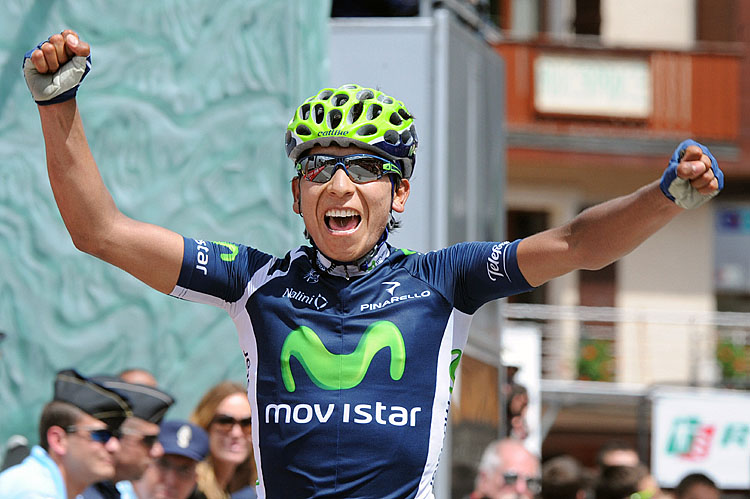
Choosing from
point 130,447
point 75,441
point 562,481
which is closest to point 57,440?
point 75,441

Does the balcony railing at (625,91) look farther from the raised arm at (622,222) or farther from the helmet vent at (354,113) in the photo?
the raised arm at (622,222)

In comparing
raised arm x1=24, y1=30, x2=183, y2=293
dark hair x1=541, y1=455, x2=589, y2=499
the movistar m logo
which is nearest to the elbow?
raised arm x1=24, y1=30, x2=183, y2=293

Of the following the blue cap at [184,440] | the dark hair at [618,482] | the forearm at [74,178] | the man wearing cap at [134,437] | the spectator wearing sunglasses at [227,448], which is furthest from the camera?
the dark hair at [618,482]

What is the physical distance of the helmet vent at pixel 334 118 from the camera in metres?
3.73

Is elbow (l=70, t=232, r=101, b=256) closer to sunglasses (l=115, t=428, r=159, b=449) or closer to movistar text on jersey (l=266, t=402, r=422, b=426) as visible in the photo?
movistar text on jersey (l=266, t=402, r=422, b=426)

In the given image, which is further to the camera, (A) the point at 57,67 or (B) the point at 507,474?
(B) the point at 507,474

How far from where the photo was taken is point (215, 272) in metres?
3.66

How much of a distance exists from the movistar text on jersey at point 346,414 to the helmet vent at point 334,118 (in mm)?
746

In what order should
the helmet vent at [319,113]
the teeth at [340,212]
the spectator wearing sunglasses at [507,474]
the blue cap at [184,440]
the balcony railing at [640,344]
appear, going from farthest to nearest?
the balcony railing at [640,344]
the spectator wearing sunglasses at [507,474]
the blue cap at [184,440]
the helmet vent at [319,113]
the teeth at [340,212]

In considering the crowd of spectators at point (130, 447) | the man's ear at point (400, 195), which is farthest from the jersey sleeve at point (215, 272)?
the crowd of spectators at point (130, 447)

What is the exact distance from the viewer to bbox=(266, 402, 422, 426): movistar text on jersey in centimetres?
351

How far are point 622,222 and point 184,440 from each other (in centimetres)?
337

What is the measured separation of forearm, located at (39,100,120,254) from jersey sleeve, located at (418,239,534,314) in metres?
0.87

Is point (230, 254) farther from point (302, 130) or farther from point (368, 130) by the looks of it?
point (368, 130)
